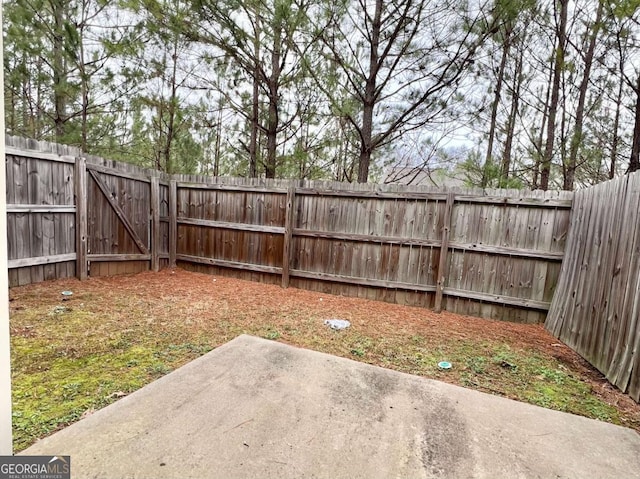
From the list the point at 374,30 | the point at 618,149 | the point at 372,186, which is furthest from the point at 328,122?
the point at 618,149

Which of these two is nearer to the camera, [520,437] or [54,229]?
[520,437]

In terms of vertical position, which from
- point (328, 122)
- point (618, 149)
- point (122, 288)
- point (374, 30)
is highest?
point (374, 30)

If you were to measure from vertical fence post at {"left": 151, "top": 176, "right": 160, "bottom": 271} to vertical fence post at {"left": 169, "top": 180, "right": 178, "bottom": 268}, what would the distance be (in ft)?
0.86

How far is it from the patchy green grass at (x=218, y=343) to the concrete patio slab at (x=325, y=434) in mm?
323

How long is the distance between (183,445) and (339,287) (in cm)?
371

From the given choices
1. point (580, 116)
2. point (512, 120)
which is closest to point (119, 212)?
point (512, 120)

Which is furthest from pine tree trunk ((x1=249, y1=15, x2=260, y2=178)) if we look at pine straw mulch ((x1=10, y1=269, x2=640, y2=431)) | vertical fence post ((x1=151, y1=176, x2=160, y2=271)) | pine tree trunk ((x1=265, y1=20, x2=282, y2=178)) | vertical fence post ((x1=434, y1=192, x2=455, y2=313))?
vertical fence post ((x1=434, y1=192, x2=455, y2=313))

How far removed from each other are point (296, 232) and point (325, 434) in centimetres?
371

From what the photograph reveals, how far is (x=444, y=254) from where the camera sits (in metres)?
4.34

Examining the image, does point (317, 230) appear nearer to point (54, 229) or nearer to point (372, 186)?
point (372, 186)

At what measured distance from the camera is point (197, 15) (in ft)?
15.8

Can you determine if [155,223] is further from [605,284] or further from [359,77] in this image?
[605,284]

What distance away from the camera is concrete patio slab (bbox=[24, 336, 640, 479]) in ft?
4.46

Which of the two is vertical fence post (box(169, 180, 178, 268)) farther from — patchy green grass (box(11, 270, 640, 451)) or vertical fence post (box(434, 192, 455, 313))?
vertical fence post (box(434, 192, 455, 313))
